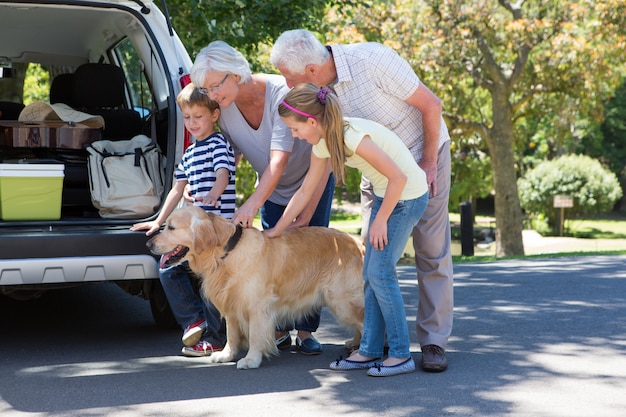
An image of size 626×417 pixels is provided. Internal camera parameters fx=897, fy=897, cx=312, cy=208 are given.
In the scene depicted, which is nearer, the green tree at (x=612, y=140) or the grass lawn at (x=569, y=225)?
the grass lawn at (x=569, y=225)

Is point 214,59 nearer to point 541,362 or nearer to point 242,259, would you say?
point 242,259

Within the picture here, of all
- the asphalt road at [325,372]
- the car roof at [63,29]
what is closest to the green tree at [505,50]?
the car roof at [63,29]

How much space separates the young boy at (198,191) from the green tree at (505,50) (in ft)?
37.0

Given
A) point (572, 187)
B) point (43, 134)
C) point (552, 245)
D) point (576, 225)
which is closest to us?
point (43, 134)

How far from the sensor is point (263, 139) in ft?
16.7

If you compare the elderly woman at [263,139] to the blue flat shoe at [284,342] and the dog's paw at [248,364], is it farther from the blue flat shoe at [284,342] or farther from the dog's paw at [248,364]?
the dog's paw at [248,364]

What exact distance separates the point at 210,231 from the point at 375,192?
0.87 meters

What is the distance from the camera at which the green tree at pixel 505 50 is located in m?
15.4

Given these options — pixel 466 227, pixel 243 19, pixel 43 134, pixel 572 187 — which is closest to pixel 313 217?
pixel 43 134

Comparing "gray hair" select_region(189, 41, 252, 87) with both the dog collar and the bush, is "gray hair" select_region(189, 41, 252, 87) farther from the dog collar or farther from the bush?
the bush

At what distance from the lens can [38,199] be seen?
5.16 metres

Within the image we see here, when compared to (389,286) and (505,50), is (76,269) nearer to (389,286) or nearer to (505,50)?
(389,286)

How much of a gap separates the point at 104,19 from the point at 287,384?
135 inches

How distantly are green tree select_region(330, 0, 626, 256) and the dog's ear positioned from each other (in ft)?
38.1
